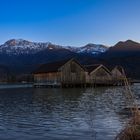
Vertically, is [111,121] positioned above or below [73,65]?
below

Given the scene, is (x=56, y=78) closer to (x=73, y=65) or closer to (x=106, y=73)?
(x=73, y=65)

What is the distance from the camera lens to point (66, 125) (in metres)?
21.4

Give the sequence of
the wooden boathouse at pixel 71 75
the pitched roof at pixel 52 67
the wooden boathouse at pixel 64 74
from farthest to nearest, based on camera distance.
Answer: the pitched roof at pixel 52 67 < the wooden boathouse at pixel 71 75 < the wooden boathouse at pixel 64 74

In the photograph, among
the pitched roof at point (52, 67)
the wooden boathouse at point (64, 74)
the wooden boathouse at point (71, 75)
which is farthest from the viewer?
the pitched roof at point (52, 67)

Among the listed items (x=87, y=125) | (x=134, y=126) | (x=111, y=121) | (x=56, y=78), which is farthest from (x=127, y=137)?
(x=56, y=78)

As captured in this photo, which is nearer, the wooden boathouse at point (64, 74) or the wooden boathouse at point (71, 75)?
the wooden boathouse at point (64, 74)

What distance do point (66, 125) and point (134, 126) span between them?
10.9 metres

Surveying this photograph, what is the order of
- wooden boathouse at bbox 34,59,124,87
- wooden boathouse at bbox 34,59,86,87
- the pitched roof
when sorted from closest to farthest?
1. wooden boathouse at bbox 34,59,86,87
2. wooden boathouse at bbox 34,59,124,87
3. the pitched roof

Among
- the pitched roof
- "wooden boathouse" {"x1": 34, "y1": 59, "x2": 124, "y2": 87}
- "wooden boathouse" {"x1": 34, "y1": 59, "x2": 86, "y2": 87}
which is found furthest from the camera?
the pitched roof

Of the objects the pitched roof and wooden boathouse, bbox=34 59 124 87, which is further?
the pitched roof

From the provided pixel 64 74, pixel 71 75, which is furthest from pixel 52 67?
pixel 71 75

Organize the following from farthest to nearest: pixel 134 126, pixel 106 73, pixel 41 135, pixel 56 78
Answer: pixel 106 73
pixel 56 78
pixel 41 135
pixel 134 126

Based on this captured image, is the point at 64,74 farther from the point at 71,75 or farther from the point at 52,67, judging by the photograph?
the point at 52,67

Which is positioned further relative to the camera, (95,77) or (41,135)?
(95,77)
